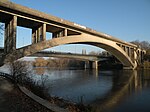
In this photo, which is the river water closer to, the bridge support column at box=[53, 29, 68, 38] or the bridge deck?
the bridge deck

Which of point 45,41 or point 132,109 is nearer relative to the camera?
point 132,109

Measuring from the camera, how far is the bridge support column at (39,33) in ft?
74.1

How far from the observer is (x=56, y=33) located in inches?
1112

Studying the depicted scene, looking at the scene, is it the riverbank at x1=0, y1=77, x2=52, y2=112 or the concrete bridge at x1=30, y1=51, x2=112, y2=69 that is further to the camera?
the concrete bridge at x1=30, y1=51, x2=112, y2=69

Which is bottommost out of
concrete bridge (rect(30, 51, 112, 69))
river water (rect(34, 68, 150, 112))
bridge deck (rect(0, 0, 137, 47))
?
river water (rect(34, 68, 150, 112))

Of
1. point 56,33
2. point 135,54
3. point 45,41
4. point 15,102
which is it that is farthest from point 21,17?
point 135,54

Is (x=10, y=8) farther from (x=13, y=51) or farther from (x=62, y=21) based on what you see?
(x=62, y=21)

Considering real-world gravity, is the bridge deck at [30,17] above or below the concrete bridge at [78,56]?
above

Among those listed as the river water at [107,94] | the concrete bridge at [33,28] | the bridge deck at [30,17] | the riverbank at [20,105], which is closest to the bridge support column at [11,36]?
the concrete bridge at [33,28]

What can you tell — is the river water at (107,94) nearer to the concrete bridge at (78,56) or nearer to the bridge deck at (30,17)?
the bridge deck at (30,17)

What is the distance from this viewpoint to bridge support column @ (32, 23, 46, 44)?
74.1ft

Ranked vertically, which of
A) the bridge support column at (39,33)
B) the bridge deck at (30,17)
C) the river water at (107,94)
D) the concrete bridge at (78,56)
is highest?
the bridge deck at (30,17)

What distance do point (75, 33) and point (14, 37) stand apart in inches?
514

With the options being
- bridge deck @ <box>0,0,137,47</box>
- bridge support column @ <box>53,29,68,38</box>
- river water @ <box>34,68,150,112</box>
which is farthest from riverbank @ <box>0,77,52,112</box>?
bridge support column @ <box>53,29,68,38</box>
